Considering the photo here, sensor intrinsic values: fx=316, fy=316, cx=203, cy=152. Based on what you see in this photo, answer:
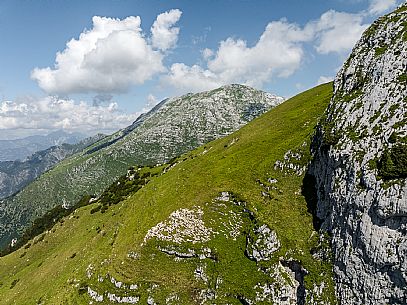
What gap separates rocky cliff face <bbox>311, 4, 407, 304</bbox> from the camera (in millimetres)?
29031

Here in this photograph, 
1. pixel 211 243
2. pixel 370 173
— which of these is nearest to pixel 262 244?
pixel 211 243

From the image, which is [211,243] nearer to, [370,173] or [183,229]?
[183,229]

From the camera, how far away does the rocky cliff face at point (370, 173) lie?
29.0 meters

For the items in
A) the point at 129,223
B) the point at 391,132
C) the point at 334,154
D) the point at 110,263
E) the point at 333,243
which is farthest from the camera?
the point at 129,223

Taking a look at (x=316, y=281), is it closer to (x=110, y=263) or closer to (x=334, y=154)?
(x=334, y=154)

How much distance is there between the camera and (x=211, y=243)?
42.7 meters

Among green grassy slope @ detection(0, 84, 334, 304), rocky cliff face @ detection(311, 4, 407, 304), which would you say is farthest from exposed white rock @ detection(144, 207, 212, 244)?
rocky cliff face @ detection(311, 4, 407, 304)

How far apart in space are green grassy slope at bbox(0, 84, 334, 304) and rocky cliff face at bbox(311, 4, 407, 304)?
3.32 m

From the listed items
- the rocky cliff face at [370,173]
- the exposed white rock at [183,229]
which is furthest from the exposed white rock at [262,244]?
the exposed white rock at [183,229]

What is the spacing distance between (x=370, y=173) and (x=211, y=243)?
70.8ft

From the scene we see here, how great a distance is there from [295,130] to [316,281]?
29426mm

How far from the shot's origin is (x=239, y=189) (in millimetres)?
47188

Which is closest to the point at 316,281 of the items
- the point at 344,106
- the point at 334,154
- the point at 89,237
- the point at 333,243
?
the point at 333,243

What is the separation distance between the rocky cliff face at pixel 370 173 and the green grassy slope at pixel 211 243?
3322mm
